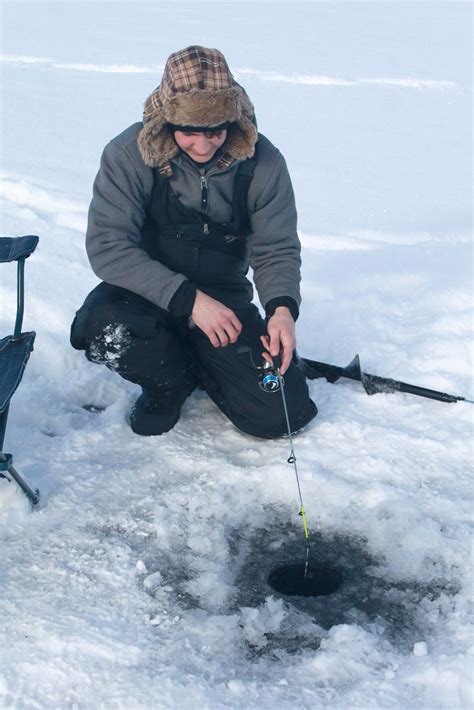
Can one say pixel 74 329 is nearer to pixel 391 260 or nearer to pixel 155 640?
pixel 155 640

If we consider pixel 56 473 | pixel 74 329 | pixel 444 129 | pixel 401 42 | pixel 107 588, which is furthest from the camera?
pixel 401 42

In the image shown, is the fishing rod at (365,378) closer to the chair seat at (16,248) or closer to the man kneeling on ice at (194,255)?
the man kneeling on ice at (194,255)

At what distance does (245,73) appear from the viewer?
34.9 feet

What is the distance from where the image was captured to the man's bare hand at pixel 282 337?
3.09 m

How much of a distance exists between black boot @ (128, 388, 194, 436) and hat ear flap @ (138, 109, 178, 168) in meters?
0.92

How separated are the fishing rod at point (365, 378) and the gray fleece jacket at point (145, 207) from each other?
60cm

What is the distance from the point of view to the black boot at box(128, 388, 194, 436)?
10.8ft

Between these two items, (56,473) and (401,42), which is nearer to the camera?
(56,473)

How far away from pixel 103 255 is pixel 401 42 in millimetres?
12117

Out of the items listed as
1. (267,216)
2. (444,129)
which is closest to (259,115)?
(444,129)

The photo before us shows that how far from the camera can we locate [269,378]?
3217mm

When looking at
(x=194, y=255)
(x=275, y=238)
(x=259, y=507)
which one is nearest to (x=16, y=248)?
(x=194, y=255)

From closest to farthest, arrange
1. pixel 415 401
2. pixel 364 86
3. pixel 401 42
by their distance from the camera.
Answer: pixel 415 401 → pixel 364 86 → pixel 401 42

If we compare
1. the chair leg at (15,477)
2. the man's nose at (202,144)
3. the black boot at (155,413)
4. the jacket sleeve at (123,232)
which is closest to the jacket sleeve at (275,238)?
the man's nose at (202,144)
